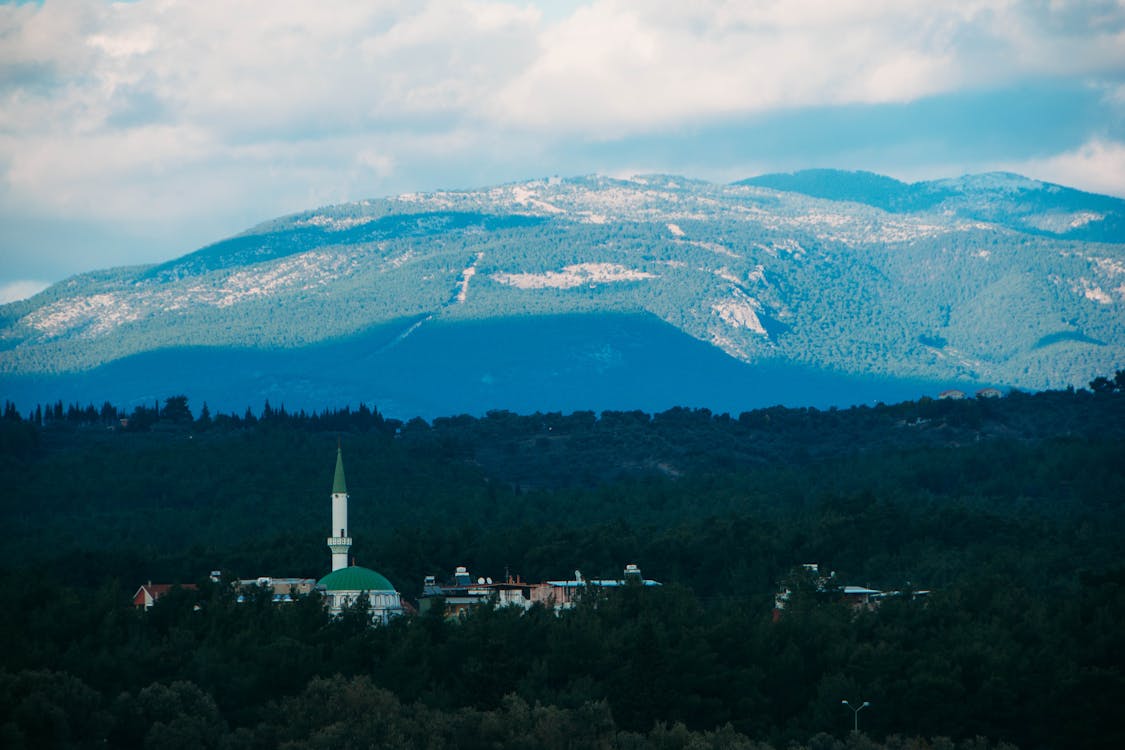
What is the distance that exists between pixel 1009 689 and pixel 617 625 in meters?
15.5

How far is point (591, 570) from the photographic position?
107125mm

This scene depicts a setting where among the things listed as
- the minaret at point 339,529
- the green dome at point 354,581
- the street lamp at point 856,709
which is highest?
the minaret at point 339,529

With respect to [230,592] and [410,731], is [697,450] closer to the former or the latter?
[230,592]

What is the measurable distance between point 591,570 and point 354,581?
709 inches

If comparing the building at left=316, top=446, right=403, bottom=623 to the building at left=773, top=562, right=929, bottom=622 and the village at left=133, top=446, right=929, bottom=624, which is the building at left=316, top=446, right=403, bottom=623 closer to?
the village at left=133, top=446, right=929, bottom=624

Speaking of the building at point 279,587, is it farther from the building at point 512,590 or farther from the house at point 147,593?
the building at point 512,590

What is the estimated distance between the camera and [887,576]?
355 ft

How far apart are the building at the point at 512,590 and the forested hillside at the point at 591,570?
1.82m

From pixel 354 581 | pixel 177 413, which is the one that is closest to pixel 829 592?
pixel 354 581

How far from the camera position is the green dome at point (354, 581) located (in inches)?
3625

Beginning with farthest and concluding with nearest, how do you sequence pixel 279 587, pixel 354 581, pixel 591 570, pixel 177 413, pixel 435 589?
1. pixel 177 413
2. pixel 591 570
3. pixel 435 589
4. pixel 279 587
5. pixel 354 581

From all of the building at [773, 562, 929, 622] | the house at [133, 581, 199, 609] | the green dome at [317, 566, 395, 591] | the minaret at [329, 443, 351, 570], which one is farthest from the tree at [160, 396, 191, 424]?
the building at [773, 562, 929, 622]

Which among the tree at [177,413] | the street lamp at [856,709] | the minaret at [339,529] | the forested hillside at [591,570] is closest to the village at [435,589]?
the minaret at [339,529]

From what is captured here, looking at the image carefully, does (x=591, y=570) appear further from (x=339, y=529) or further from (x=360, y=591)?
(x=360, y=591)
